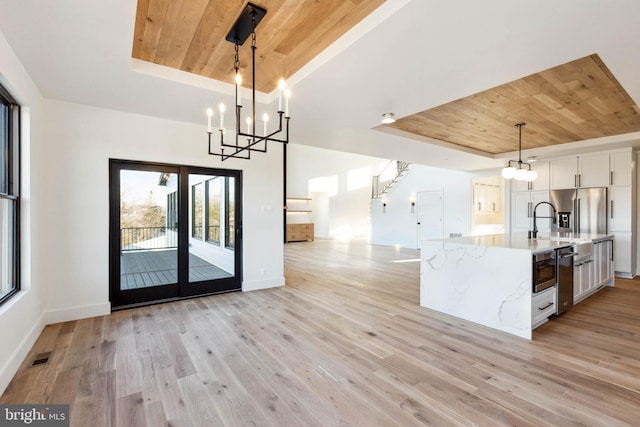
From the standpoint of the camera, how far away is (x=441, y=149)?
589 cm

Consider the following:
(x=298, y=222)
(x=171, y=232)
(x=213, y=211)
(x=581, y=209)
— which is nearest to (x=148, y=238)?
(x=171, y=232)

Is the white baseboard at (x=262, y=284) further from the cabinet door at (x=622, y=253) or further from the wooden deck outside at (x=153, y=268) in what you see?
the cabinet door at (x=622, y=253)

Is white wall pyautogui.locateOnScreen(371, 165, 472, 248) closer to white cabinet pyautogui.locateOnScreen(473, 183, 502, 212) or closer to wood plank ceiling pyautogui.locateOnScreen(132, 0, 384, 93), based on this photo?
white cabinet pyautogui.locateOnScreen(473, 183, 502, 212)

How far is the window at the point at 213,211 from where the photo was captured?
4.59m

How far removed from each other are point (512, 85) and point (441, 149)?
279 centimetres

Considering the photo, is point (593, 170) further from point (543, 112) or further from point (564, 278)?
point (564, 278)

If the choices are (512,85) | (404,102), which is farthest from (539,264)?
(404,102)

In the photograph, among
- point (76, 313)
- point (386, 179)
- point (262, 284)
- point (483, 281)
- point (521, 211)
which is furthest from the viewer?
point (386, 179)

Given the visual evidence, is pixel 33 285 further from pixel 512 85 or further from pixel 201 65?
pixel 512 85

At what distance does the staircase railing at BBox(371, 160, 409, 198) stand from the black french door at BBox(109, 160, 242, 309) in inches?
307

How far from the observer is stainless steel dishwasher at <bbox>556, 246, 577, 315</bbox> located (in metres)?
3.41

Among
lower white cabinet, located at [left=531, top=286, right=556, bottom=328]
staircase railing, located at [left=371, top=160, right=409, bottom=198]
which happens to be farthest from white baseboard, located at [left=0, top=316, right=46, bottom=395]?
staircase railing, located at [left=371, top=160, right=409, bottom=198]

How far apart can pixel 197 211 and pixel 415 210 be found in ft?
26.0

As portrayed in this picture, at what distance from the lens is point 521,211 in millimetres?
6867
